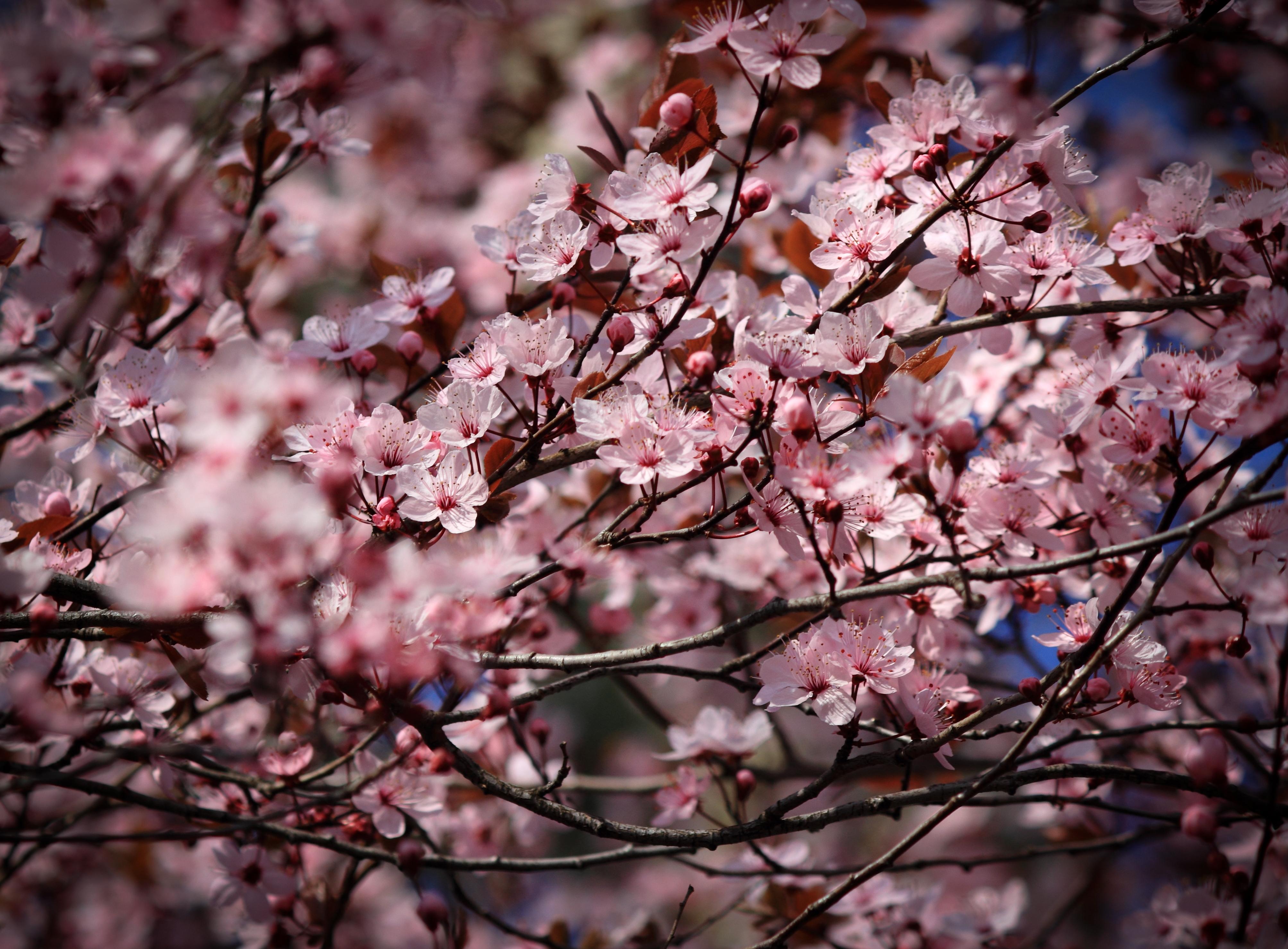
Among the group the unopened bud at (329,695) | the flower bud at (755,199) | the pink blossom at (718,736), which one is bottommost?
the pink blossom at (718,736)

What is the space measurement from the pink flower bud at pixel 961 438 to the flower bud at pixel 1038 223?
33 cm

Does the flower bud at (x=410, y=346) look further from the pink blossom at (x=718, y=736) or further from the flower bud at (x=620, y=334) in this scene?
the pink blossom at (x=718, y=736)

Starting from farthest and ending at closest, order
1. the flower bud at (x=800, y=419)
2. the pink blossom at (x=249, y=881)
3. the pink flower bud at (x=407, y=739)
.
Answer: the pink blossom at (x=249, y=881)
the pink flower bud at (x=407, y=739)
the flower bud at (x=800, y=419)

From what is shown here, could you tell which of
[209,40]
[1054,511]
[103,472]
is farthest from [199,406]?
[1054,511]

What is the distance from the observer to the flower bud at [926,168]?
106 centimetres

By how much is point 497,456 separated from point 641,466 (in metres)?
0.20

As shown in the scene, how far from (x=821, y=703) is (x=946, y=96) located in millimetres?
838

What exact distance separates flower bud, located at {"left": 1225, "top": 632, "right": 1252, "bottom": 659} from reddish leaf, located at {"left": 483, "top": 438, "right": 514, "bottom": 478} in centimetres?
96

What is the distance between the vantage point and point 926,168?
1.06m

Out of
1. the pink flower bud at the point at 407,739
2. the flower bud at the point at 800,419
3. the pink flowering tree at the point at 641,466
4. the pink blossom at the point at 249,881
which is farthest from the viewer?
the pink blossom at the point at 249,881

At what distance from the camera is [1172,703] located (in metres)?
1.12

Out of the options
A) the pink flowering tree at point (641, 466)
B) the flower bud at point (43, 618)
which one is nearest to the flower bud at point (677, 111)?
the pink flowering tree at point (641, 466)

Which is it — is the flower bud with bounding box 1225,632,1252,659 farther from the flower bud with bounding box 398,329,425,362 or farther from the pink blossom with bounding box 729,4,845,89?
the flower bud with bounding box 398,329,425,362

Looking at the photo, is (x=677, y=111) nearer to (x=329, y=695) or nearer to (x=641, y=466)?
(x=641, y=466)
